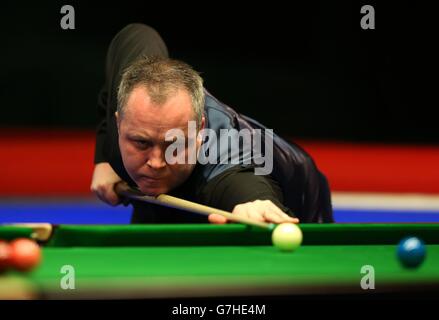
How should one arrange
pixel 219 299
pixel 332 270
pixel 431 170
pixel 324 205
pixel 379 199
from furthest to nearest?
pixel 431 170
pixel 379 199
pixel 324 205
pixel 332 270
pixel 219 299

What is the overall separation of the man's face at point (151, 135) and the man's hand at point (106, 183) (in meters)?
0.39

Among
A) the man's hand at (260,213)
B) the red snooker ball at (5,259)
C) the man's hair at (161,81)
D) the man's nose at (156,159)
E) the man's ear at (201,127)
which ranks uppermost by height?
the man's hair at (161,81)

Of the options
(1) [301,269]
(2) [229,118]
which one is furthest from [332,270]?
(2) [229,118]

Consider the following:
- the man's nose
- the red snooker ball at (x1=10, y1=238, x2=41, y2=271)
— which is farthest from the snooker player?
the red snooker ball at (x1=10, y1=238, x2=41, y2=271)

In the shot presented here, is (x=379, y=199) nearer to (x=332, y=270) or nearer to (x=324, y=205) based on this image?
(x=324, y=205)

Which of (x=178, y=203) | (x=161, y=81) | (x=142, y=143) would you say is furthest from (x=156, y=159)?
(x=161, y=81)

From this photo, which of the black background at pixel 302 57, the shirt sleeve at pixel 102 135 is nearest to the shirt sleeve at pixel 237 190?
the shirt sleeve at pixel 102 135

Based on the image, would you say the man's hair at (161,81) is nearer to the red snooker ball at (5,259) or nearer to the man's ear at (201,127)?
the man's ear at (201,127)

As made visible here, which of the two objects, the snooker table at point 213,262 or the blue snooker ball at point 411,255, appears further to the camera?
the blue snooker ball at point 411,255

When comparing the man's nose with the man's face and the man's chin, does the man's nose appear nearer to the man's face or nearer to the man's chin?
the man's face

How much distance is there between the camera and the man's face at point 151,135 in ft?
10.5

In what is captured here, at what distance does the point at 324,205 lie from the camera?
4.05 metres

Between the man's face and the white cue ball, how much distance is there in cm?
85

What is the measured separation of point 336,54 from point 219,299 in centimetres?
747
